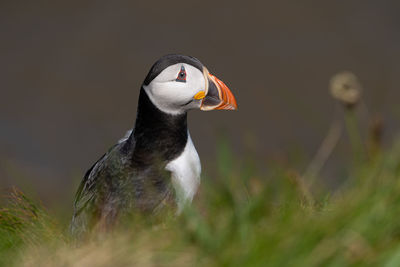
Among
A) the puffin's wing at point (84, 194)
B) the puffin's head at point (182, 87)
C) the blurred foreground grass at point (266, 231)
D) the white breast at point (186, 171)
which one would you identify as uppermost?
the puffin's head at point (182, 87)

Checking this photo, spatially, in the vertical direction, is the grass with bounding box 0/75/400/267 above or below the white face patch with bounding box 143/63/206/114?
below

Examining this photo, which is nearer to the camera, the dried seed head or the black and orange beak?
the dried seed head

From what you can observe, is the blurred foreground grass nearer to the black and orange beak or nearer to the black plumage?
the black plumage

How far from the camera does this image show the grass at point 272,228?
2006 millimetres

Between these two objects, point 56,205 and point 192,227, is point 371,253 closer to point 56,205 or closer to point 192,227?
point 192,227

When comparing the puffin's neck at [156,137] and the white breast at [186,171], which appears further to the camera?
the puffin's neck at [156,137]

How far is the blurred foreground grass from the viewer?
200cm

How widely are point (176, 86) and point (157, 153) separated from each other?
1.65 ft

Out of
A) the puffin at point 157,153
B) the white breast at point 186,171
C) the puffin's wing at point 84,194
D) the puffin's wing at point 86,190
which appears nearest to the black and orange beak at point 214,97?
the puffin at point 157,153

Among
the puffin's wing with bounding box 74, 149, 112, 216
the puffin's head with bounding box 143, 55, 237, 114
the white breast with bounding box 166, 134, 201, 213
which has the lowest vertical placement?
the white breast with bounding box 166, 134, 201, 213

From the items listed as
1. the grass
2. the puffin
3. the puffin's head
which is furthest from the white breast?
the grass

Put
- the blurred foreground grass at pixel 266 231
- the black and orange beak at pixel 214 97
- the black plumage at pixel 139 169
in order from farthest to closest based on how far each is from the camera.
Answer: the black and orange beak at pixel 214 97 < the black plumage at pixel 139 169 < the blurred foreground grass at pixel 266 231

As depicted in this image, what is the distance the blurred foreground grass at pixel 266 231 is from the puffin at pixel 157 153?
38.7 inches

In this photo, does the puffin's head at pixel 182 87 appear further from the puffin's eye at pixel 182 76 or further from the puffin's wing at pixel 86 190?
the puffin's wing at pixel 86 190
